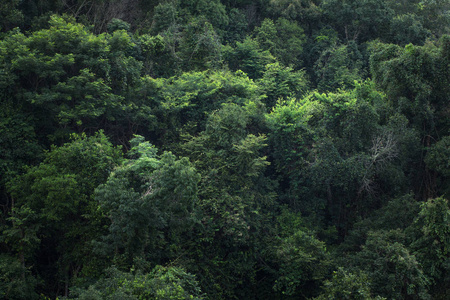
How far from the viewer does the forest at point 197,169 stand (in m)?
10.2

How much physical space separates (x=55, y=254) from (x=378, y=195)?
10.9 metres

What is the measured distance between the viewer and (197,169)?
12984 millimetres

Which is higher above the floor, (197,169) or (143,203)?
(143,203)

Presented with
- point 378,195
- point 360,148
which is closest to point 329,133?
point 360,148

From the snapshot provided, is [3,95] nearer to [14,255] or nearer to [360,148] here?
[14,255]

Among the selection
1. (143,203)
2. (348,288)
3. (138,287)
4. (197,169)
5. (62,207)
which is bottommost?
→ (348,288)

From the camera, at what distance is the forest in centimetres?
1017

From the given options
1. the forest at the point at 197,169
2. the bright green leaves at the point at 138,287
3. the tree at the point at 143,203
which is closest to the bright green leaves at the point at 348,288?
the forest at the point at 197,169

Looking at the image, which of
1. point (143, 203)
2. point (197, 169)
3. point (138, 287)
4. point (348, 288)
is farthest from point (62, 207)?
point (348, 288)

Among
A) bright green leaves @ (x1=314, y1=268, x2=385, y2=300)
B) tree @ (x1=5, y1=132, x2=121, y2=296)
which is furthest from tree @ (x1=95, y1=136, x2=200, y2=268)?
bright green leaves @ (x1=314, y1=268, x2=385, y2=300)

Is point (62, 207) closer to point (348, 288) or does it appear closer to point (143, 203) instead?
point (143, 203)

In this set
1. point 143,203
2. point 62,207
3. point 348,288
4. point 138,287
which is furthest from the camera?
point 62,207

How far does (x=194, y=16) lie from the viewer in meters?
18.6

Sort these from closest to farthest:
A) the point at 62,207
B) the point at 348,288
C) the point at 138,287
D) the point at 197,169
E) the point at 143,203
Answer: the point at 138,287
the point at 143,203
the point at 348,288
the point at 62,207
the point at 197,169
